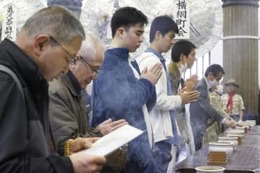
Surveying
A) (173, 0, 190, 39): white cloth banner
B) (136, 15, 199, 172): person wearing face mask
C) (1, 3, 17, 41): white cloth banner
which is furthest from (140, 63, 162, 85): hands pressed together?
(1, 3, 17, 41): white cloth banner

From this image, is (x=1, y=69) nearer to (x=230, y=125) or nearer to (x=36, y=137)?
(x=36, y=137)

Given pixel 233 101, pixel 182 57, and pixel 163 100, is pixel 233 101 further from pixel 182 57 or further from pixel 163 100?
pixel 163 100

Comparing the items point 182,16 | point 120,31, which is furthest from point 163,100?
point 182,16

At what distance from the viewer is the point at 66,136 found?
1.72 metres

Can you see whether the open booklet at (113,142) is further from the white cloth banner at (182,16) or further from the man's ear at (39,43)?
the white cloth banner at (182,16)

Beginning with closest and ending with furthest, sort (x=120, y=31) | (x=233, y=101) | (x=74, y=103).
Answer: (x=74, y=103) → (x=120, y=31) → (x=233, y=101)

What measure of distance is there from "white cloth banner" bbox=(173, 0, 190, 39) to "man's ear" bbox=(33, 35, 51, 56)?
4.22m

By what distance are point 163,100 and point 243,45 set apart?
521 centimetres

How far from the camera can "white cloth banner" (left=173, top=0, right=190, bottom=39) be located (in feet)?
18.0

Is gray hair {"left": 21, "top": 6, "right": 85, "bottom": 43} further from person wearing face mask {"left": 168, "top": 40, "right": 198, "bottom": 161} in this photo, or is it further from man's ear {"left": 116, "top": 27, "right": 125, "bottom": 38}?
person wearing face mask {"left": 168, "top": 40, "right": 198, "bottom": 161}

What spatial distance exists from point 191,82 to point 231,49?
16.1 feet

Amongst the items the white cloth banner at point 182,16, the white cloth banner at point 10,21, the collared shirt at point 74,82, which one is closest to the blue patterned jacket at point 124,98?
the collared shirt at point 74,82

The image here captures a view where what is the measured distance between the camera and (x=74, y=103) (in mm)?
1886

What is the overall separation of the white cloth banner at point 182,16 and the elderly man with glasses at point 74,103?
11.3ft
